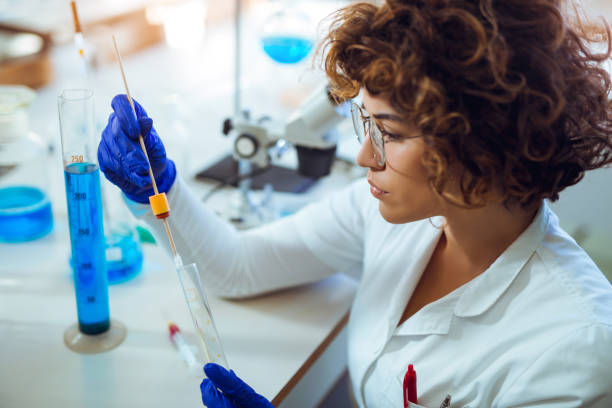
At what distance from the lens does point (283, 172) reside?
1772mm

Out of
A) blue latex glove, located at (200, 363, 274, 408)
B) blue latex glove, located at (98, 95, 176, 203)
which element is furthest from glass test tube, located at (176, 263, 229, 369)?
blue latex glove, located at (98, 95, 176, 203)

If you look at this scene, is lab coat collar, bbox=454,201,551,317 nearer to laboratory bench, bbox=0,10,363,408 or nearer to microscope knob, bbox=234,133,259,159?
laboratory bench, bbox=0,10,363,408

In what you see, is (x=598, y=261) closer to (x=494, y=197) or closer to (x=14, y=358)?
(x=494, y=197)

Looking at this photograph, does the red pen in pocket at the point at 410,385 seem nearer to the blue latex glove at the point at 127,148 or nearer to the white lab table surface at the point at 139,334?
the white lab table surface at the point at 139,334

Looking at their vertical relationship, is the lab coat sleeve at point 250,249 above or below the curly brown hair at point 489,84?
below

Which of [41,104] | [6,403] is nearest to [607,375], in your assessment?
[6,403]

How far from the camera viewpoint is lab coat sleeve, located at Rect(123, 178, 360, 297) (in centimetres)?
116

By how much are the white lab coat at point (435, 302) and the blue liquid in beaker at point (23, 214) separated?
40 cm

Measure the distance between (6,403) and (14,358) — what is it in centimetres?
11

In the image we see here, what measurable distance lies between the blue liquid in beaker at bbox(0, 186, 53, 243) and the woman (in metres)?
0.41

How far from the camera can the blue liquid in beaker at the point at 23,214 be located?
4.31 feet

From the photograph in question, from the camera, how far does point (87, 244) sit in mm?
998

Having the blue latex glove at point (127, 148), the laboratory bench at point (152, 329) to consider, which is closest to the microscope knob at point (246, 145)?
the laboratory bench at point (152, 329)

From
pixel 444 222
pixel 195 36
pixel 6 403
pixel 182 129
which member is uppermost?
pixel 195 36
